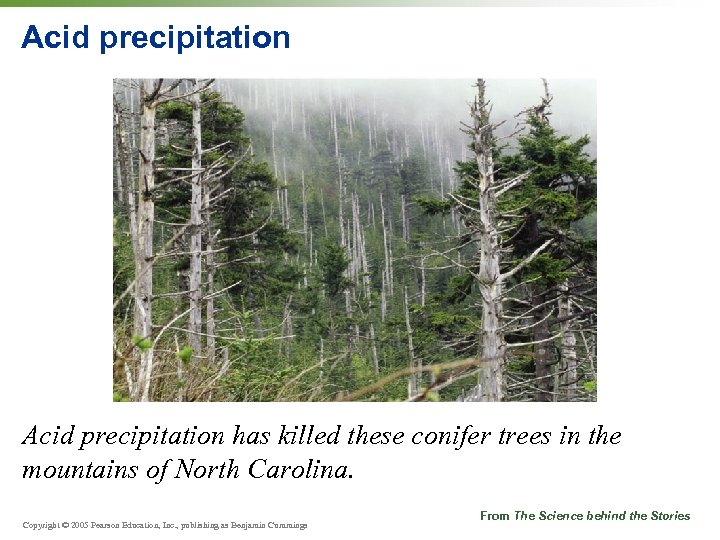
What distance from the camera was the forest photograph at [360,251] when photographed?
18.7ft

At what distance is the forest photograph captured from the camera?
Answer: 5707 mm

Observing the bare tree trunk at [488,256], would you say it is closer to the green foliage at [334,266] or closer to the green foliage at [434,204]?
the green foliage at [434,204]

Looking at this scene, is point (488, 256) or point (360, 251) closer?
point (488, 256)

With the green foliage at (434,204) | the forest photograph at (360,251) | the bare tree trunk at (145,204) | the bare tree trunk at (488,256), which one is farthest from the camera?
the green foliage at (434,204)

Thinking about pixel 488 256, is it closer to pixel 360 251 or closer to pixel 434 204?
pixel 434 204

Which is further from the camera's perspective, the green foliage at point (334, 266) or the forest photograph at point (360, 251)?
the green foliage at point (334, 266)

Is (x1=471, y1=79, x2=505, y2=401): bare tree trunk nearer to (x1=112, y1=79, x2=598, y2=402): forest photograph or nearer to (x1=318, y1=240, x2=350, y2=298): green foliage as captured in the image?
(x1=112, y1=79, x2=598, y2=402): forest photograph

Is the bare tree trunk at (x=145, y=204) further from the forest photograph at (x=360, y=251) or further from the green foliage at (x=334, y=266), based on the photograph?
the green foliage at (x=334, y=266)

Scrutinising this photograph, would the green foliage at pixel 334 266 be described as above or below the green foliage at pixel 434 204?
below

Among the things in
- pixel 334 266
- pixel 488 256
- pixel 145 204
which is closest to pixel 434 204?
pixel 488 256

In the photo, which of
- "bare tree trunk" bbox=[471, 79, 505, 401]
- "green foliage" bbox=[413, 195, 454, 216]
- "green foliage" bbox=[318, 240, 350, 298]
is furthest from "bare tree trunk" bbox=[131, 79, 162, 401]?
"green foliage" bbox=[318, 240, 350, 298]

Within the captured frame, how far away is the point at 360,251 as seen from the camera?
132 ft

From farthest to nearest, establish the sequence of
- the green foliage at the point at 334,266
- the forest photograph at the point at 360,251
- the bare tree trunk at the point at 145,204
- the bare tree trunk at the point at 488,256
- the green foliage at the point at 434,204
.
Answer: the green foliage at the point at 334,266 → the green foliage at the point at 434,204 → the bare tree trunk at the point at 488,256 → the forest photograph at the point at 360,251 → the bare tree trunk at the point at 145,204

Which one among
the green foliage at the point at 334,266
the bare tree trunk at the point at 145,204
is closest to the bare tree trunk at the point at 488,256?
the bare tree trunk at the point at 145,204
